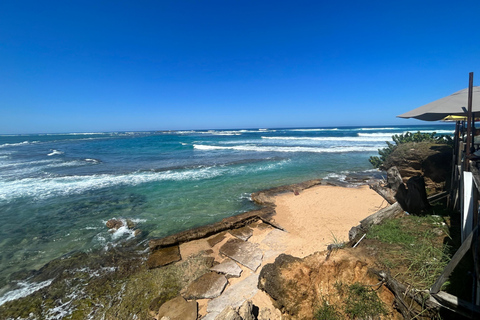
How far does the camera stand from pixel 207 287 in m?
4.73

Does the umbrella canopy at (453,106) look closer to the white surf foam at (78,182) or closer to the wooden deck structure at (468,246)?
the wooden deck structure at (468,246)

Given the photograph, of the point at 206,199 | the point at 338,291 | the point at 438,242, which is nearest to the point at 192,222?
the point at 206,199

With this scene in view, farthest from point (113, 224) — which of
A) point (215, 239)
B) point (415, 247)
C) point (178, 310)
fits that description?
point (415, 247)

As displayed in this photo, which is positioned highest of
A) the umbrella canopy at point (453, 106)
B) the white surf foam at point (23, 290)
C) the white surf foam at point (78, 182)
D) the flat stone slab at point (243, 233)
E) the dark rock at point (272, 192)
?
the umbrella canopy at point (453, 106)

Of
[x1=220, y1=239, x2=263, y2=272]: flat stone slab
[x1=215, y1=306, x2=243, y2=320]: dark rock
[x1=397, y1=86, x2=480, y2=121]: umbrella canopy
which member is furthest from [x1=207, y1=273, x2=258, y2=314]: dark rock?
[x1=397, y1=86, x2=480, y2=121]: umbrella canopy

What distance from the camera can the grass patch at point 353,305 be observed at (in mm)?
2783

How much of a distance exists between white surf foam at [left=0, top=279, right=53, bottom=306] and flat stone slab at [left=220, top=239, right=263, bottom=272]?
15.4ft

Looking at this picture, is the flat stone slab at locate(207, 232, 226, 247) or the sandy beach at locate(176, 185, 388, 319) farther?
the flat stone slab at locate(207, 232, 226, 247)

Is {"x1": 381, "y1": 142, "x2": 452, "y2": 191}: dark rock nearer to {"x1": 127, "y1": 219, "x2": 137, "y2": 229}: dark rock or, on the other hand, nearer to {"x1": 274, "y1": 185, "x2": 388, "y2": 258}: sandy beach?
{"x1": 274, "y1": 185, "x2": 388, "y2": 258}: sandy beach

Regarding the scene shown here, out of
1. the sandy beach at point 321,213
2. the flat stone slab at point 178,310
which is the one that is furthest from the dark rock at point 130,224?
the sandy beach at point 321,213

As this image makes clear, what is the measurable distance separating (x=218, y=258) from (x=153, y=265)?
1.85m

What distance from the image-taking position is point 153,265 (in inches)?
223

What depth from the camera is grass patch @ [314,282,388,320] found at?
2.78 metres

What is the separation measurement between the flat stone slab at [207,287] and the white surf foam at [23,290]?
3896mm
